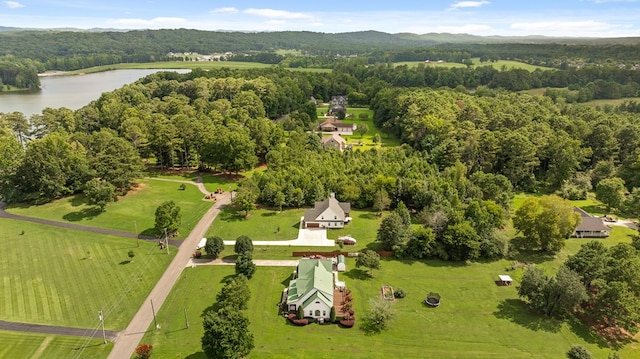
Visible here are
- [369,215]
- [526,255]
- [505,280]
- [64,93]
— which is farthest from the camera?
[64,93]

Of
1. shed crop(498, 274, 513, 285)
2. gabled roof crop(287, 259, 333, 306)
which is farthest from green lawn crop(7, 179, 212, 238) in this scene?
shed crop(498, 274, 513, 285)

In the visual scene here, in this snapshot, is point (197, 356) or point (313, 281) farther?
point (313, 281)

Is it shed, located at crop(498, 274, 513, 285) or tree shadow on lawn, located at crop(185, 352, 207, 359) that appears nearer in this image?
tree shadow on lawn, located at crop(185, 352, 207, 359)

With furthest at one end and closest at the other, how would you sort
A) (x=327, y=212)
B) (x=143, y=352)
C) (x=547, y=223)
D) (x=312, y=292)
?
(x=327, y=212), (x=547, y=223), (x=312, y=292), (x=143, y=352)

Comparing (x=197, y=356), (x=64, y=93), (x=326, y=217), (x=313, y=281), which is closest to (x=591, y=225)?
(x=326, y=217)

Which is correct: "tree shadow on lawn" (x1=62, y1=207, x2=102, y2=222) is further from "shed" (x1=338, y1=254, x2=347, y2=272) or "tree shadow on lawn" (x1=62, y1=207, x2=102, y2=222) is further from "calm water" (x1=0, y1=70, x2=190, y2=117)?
"calm water" (x1=0, y1=70, x2=190, y2=117)

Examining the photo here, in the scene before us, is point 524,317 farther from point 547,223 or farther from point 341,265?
point 341,265

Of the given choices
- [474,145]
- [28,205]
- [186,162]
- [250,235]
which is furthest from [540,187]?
[28,205]
